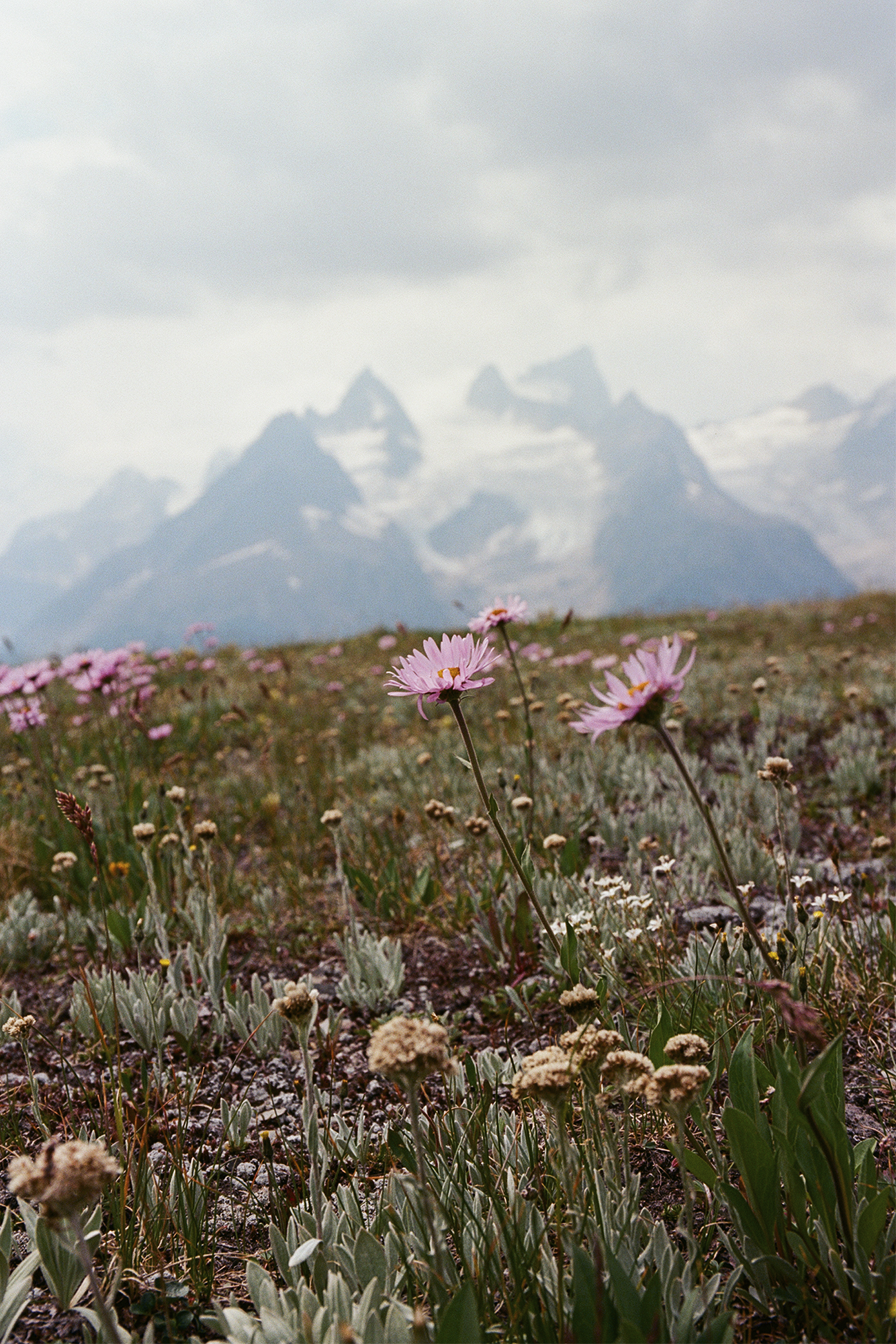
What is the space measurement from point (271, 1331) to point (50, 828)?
3.68m

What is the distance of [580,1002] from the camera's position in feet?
4.80

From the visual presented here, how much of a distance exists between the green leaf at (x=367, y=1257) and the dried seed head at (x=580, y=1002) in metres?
0.54

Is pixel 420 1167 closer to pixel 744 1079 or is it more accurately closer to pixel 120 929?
pixel 744 1079

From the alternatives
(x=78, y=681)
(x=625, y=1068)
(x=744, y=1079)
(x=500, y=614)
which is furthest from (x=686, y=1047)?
(x=78, y=681)

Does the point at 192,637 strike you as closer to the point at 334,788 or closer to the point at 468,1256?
the point at 334,788

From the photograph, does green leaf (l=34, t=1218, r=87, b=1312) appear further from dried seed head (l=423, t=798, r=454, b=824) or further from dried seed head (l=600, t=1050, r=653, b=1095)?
dried seed head (l=423, t=798, r=454, b=824)

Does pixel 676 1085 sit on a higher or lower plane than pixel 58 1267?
higher

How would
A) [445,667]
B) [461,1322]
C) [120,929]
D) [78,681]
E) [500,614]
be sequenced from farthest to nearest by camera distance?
[78,681]
[120,929]
[500,614]
[445,667]
[461,1322]

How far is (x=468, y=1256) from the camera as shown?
58.0 inches

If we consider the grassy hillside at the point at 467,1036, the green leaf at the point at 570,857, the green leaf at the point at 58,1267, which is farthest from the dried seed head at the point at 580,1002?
the green leaf at the point at 570,857

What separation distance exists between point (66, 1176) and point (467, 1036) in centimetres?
169

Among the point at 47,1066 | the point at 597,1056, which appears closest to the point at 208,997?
the point at 47,1066

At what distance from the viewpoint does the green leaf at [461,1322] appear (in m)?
1.12

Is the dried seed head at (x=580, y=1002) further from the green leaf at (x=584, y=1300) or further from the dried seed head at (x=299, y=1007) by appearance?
the dried seed head at (x=299, y=1007)
